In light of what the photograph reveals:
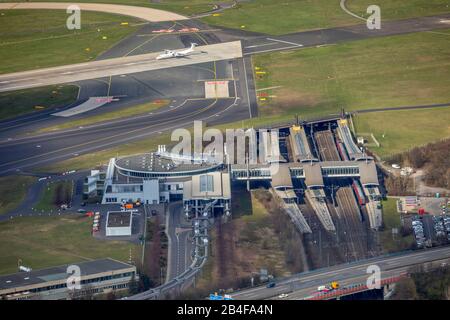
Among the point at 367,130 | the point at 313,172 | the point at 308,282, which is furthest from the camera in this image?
the point at 367,130

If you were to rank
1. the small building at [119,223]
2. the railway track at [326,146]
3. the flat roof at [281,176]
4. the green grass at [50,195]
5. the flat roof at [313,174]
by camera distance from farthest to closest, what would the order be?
the railway track at [326,146] < the flat roof at [313,174] < the flat roof at [281,176] < the green grass at [50,195] < the small building at [119,223]

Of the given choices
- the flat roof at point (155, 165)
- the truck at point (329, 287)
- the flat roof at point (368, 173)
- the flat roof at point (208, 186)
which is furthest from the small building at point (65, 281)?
the flat roof at point (368, 173)

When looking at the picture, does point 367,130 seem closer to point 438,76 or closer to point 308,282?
point 438,76

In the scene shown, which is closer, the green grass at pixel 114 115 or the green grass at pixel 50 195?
the green grass at pixel 50 195

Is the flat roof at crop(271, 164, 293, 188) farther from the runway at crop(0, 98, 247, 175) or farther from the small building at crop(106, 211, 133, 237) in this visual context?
the runway at crop(0, 98, 247, 175)

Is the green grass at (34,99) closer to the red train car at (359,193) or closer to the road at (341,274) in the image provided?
the red train car at (359,193)

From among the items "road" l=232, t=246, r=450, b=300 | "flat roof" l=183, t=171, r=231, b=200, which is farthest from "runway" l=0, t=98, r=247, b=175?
"road" l=232, t=246, r=450, b=300
